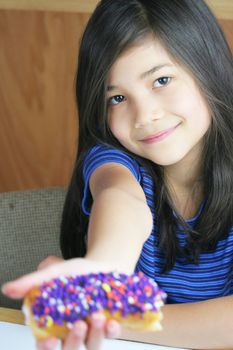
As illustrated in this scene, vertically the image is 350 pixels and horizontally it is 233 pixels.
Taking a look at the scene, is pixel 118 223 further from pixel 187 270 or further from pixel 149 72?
pixel 187 270

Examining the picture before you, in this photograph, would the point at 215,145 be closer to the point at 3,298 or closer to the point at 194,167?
the point at 194,167

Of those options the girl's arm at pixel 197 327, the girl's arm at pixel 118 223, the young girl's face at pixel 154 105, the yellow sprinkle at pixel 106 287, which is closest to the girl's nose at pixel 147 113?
the young girl's face at pixel 154 105

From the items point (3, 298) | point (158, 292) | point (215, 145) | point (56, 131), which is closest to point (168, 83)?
point (215, 145)

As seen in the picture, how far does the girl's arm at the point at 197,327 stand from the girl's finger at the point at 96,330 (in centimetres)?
36

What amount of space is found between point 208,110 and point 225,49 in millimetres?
148

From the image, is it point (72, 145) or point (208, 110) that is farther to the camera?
point (72, 145)

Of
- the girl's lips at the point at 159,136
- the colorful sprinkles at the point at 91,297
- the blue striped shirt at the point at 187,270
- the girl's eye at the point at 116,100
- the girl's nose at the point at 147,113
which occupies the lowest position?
the blue striped shirt at the point at 187,270

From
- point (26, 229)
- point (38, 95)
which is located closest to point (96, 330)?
point (26, 229)

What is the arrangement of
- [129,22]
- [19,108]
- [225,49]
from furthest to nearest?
[19,108], [225,49], [129,22]

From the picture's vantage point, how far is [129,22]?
1.03 metres

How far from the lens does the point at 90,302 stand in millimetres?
614

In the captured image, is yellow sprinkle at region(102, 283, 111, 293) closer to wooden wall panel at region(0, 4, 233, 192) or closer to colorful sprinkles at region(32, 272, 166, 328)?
colorful sprinkles at region(32, 272, 166, 328)

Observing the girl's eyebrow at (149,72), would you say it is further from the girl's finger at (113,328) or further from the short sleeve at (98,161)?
the girl's finger at (113,328)

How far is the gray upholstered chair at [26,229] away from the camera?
141 cm
